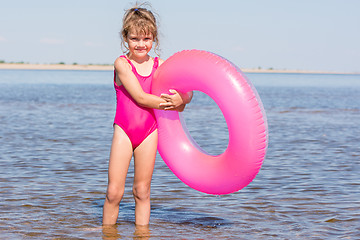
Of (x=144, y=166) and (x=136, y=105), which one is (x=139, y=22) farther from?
(x=144, y=166)

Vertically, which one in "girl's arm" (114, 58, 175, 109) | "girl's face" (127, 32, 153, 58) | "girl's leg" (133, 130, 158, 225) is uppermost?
"girl's face" (127, 32, 153, 58)

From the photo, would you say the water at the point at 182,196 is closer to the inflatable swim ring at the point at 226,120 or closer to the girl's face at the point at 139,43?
the inflatable swim ring at the point at 226,120

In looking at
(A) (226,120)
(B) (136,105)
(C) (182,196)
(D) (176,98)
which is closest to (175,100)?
(D) (176,98)

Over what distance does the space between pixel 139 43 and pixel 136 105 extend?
453 millimetres

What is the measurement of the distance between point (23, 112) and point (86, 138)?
592 centimetres

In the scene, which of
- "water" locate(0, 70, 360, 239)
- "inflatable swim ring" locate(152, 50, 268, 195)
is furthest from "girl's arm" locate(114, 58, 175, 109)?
"water" locate(0, 70, 360, 239)

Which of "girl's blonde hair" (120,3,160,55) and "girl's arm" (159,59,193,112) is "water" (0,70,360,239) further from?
"girl's blonde hair" (120,3,160,55)

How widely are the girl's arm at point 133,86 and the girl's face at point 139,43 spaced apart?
111mm

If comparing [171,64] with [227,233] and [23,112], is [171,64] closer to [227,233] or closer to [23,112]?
[227,233]

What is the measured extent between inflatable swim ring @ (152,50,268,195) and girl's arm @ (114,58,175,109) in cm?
23

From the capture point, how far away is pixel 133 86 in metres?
3.97

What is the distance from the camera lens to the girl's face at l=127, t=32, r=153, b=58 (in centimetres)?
405

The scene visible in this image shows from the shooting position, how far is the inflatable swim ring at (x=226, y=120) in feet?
13.0

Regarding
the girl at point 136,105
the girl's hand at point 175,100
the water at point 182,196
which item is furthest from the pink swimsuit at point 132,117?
the water at point 182,196
